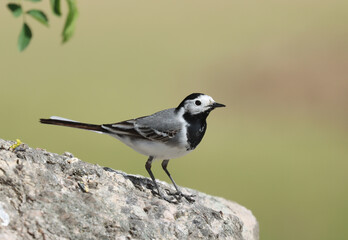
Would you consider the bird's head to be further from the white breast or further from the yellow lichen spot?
the yellow lichen spot

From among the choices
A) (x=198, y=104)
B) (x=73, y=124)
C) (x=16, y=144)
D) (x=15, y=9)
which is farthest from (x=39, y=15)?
(x=198, y=104)

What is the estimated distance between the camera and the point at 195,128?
5273mm

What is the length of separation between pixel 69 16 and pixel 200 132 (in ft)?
6.96

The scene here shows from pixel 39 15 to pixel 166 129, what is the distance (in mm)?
1948

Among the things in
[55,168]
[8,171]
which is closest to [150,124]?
[55,168]

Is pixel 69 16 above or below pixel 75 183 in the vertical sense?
above

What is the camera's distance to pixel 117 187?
4.66 m

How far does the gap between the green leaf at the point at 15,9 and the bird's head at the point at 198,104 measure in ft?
6.84

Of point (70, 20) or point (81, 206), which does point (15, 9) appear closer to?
point (70, 20)

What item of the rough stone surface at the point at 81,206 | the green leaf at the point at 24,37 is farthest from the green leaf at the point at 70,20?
the rough stone surface at the point at 81,206

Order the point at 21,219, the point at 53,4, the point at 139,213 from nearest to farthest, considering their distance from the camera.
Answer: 1. the point at 53,4
2. the point at 21,219
3. the point at 139,213

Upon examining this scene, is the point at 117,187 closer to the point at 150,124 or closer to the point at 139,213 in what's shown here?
the point at 139,213

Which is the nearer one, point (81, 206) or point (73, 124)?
point (81, 206)

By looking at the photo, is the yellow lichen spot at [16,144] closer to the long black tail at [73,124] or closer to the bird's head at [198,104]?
the long black tail at [73,124]
